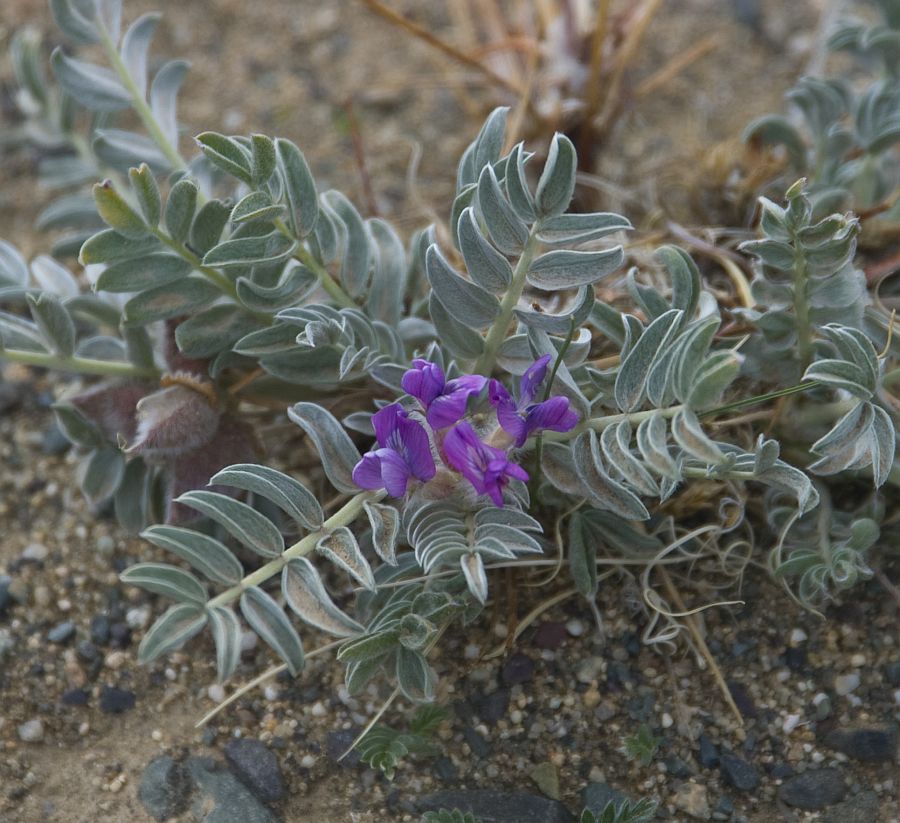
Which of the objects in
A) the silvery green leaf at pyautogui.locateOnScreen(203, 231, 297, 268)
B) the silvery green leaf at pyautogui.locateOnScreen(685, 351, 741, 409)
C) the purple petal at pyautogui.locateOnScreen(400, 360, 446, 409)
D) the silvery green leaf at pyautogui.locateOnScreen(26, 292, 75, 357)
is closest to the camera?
the silvery green leaf at pyautogui.locateOnScreen(685, 351, 741, 409)

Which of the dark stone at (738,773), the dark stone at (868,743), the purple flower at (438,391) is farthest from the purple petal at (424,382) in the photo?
the dark stone at (868,743)

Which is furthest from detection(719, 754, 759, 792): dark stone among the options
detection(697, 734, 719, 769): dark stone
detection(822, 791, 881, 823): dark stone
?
detection(822, 791, 881, 823): dark stone

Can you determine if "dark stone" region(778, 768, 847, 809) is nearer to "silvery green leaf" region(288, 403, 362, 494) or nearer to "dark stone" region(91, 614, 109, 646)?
"silvery green leaf" region(288, 403, 362, 494)

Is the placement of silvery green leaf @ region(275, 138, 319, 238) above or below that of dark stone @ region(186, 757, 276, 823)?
above

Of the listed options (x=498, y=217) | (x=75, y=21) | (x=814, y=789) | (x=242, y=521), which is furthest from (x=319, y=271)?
(x=814, y=789)

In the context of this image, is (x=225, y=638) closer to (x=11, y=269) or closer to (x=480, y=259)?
(x=480, y=259)

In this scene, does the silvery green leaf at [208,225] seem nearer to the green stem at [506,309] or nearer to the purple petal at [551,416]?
the green stem at [506,309]
